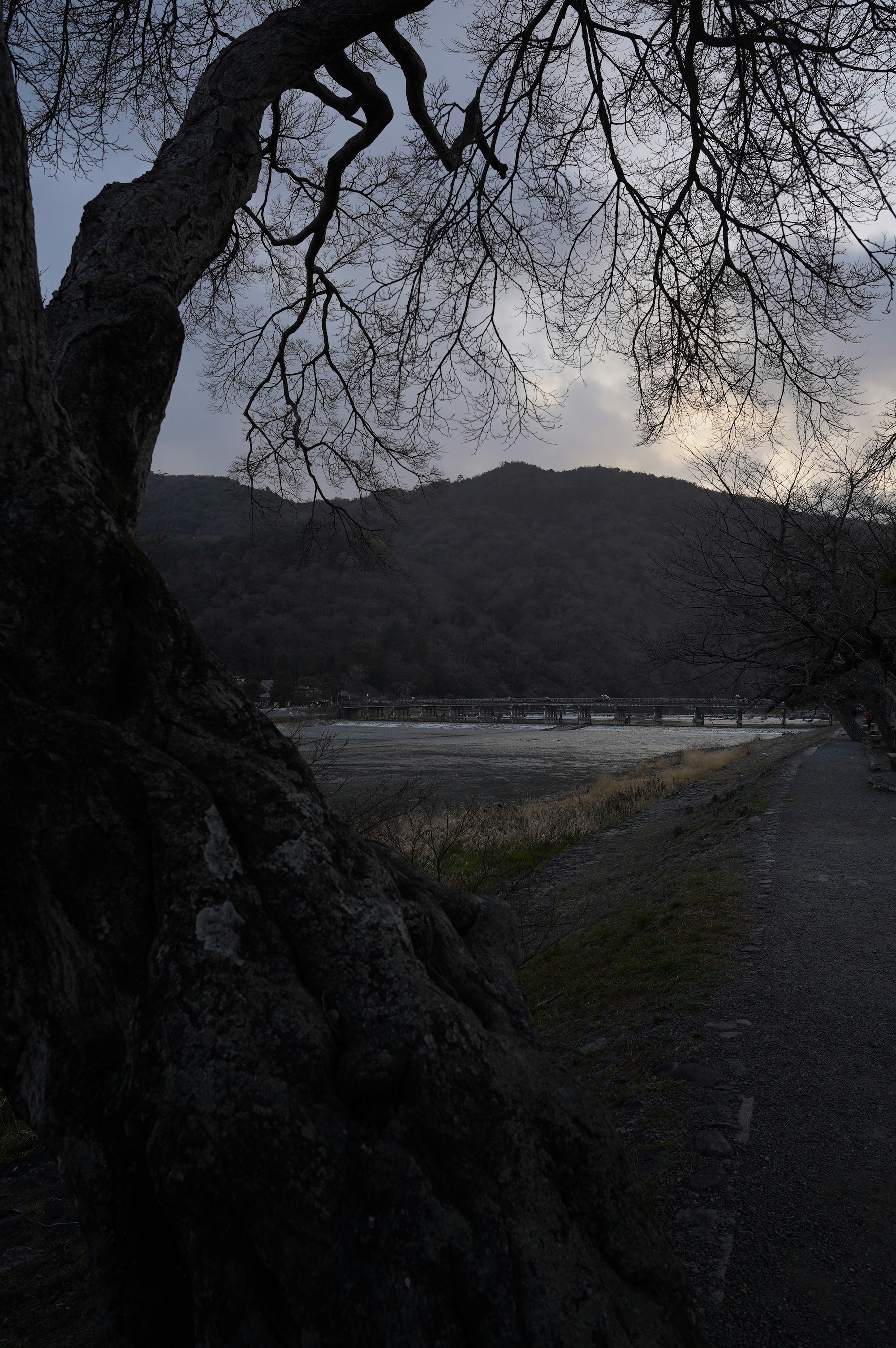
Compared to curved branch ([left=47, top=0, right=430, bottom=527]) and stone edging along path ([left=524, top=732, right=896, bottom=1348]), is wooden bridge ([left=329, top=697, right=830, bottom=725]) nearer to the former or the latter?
stone edging along path ([left=524, top=732, right=896, bottom=1348])

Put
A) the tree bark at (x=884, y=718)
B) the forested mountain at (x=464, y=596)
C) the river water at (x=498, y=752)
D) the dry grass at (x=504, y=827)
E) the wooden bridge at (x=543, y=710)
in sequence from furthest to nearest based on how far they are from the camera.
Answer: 1. the wooden bridge at (x=543, y=710)
2. the forested mountain at (x=464, y=596)
3. the river water at (x=498, y=752)
4. the tree bark at (x=884, y=718)
5. the dry grass at (x=504, y=827)

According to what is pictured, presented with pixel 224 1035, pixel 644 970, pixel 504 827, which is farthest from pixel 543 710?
pixel 224 1035

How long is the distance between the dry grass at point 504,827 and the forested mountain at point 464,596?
35.3 meters

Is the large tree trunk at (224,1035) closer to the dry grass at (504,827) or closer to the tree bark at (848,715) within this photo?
the dry grass at (504,827)

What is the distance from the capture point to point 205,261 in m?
3.14

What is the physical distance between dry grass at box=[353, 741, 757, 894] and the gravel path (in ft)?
8.52

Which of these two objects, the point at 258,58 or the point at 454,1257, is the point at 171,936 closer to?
the point at 454,1257

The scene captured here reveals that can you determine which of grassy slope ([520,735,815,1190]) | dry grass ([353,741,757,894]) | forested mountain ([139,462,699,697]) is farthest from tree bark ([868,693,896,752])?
forested mountain ([139,462,699,697])

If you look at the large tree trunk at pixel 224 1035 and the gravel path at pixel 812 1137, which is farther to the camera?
the gravel path at pixel 812 1137

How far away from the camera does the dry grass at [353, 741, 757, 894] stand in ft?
34.8

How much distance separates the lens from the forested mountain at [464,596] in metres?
86.0

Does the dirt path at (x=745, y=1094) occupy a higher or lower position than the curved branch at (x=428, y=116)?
lower

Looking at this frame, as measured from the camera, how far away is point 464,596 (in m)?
135

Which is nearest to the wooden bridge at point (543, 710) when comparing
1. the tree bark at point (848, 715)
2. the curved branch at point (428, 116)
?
the tree bark at point (848, 715)
